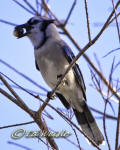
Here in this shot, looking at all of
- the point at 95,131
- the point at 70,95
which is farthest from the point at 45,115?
the point at 70,95

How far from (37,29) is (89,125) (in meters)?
1.28

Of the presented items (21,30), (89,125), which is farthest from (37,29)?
(89,125)

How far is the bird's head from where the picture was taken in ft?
11.5

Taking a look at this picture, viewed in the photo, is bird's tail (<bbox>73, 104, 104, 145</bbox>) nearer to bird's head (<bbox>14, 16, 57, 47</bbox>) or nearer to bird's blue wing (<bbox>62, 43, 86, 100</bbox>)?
bird's blue wing (<bbox>62, 43, 86, 100</bbox>)

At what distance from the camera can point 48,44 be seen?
3.40m

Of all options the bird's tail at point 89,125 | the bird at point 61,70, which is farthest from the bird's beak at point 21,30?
the bird's tail at point 89,125

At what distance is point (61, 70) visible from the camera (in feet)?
10.6

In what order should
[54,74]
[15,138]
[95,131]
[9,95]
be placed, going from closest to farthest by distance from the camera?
[9,95] → [15,138] → [95,131] → [54,74]

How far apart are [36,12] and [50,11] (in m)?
0.12

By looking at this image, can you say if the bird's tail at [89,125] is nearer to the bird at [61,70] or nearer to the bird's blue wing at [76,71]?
the bird at [61,70]

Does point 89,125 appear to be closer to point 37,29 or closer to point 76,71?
point 76,71

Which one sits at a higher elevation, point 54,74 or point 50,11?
point 54,74

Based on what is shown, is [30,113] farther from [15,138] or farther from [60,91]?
[60,91]

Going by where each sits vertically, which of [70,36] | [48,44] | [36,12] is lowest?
[70,36]
